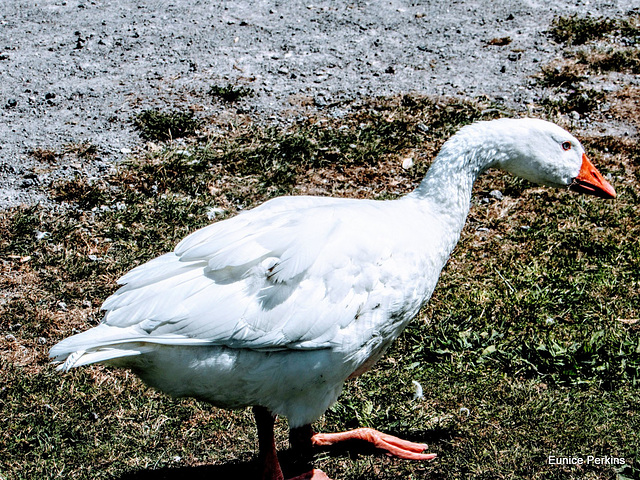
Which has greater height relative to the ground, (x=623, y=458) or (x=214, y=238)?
(x=214, y=238)

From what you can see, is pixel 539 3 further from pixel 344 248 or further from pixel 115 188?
pixel 344 248

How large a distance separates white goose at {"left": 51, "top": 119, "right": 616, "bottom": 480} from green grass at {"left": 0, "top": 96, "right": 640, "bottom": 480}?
0.76 m

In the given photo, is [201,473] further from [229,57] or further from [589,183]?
[229,57]

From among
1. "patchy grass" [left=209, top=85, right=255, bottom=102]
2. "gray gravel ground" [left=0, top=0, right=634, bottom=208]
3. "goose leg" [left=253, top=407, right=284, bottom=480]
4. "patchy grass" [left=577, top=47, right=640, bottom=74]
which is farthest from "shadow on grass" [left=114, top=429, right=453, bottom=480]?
"patchy grass" [left=577, top=47, right=640, bottom=74]

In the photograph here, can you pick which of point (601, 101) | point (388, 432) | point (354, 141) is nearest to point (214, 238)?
point (388, 432)

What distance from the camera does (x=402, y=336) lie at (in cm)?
433

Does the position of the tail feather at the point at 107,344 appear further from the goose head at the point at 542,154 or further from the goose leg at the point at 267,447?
the goose head at the point at 542,154

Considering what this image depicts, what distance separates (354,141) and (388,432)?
10.5 ft

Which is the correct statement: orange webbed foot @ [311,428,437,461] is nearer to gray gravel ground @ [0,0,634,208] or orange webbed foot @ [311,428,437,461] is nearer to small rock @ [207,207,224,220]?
small rock @ [207,207,224,220]

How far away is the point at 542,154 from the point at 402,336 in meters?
1.57

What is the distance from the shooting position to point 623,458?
3215mm

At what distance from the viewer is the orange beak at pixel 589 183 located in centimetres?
355

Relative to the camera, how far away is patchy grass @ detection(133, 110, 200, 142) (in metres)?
6.15

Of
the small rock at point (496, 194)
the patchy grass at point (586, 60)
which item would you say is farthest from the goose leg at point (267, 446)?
the patchy grass at point (586, 60)
